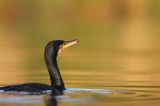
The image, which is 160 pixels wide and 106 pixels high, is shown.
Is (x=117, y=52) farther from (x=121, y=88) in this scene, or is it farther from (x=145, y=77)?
(x=121, y=88)

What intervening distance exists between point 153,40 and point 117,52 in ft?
26.5

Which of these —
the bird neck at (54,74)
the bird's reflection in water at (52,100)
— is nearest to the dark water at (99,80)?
the bird's reflection in water at (52,100)

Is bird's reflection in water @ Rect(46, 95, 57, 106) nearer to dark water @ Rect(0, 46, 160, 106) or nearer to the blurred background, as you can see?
dark water @ Rect(0, 46, 160, 106)

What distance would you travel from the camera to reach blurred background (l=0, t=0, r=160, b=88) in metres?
21.8

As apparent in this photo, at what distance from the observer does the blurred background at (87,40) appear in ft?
71.6

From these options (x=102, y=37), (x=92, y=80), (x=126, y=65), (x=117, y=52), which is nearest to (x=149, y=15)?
(x=102, y=37)

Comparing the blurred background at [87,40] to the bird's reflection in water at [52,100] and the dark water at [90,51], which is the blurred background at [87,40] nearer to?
the dark water at [90,51]

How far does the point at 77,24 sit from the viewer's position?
52.0 metres

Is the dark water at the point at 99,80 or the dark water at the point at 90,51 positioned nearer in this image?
the dark water at the point at 99,80

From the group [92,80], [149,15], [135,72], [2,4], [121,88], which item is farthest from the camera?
[149,15]

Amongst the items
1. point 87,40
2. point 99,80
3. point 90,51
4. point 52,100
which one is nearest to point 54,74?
point 52,100

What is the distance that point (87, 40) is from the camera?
123ft

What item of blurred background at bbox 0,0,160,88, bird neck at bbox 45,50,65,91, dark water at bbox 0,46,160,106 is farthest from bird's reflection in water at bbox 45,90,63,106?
blurred background at bbox 0,0,160,88

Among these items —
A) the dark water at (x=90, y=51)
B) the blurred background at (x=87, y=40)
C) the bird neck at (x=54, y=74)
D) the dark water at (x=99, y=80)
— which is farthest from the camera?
the blurred background at (x=87, y=40)
